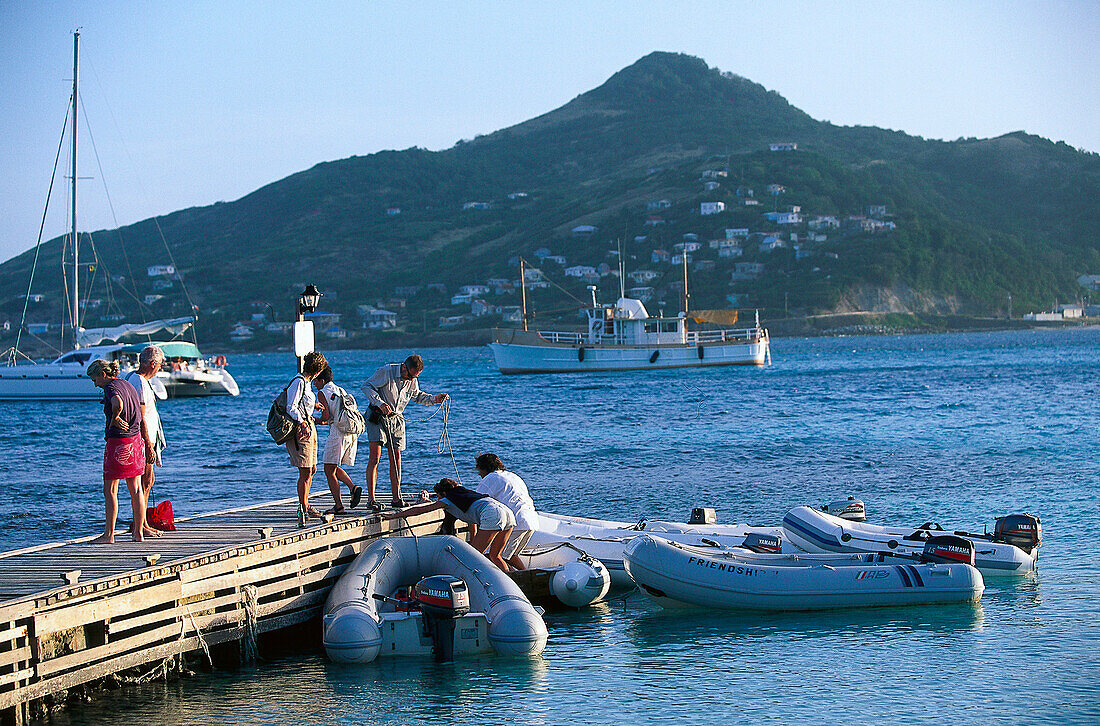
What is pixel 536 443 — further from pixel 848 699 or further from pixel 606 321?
pixel 606 321

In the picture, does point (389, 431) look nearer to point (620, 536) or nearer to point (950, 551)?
point (620, 536)

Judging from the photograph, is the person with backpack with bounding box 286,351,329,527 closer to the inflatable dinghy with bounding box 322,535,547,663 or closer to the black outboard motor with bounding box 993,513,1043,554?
the inflatable dinghy with bounding box 322,535,547,663

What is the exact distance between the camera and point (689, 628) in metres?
11.0

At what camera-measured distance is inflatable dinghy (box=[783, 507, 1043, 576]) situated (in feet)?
40.6

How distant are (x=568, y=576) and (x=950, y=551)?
4089mm

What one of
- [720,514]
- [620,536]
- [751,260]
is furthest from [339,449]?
[751,260]

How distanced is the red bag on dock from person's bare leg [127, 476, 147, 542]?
566mm

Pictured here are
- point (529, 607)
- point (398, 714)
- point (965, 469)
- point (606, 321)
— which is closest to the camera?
point (398, 714)

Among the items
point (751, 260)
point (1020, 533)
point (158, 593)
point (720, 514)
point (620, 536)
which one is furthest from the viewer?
point (751, 260)

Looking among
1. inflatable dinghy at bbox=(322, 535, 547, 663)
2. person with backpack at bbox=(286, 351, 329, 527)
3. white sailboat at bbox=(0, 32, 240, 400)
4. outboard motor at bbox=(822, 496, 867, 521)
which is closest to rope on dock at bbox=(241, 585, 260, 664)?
inflatable dinghy at bbox=(322, 535, 547, 663)

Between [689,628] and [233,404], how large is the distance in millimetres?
48144

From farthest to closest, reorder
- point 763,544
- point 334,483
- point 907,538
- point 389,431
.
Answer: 1. point 907,538
2. point 763,544
3. point 389,431
4. point 334,483

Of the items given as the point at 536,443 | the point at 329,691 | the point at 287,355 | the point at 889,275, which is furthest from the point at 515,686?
the point at 287,355

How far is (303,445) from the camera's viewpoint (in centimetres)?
1040
